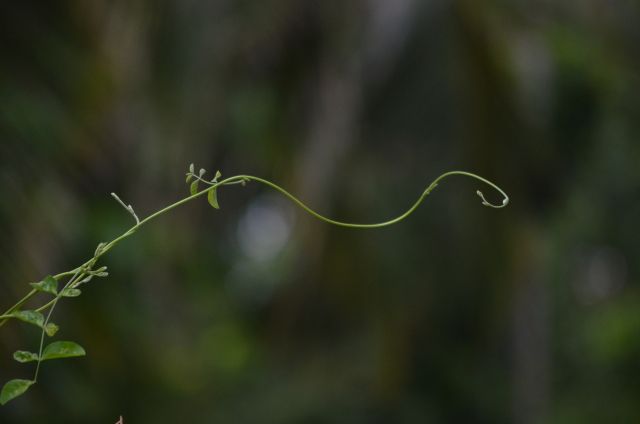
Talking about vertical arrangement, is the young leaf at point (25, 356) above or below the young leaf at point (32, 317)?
below

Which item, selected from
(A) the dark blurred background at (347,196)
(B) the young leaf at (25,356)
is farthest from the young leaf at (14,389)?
(A) the dark blurred background at (347,196)

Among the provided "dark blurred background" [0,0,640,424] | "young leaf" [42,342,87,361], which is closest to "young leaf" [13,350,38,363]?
"young leaf" [42,342,87,361]

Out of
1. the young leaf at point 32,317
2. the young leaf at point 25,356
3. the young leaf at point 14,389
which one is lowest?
the young leaf at point 14,389

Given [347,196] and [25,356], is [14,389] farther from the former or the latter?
[347,196]

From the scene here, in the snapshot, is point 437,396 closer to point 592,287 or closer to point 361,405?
point 361,405

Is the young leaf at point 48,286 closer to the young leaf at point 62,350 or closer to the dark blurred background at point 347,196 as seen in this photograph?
the young leaf at point 62,350

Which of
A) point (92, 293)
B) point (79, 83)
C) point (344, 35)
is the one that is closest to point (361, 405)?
point (344, 35)

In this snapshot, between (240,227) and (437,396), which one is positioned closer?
(437,396)
